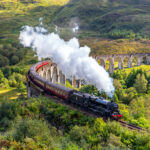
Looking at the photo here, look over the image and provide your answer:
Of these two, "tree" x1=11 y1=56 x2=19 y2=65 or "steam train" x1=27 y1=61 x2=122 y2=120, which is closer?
"steam train" x1=27 y1=61 x2=122 y2=120

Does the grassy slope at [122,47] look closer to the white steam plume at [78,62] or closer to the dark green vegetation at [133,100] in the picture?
the dark green vegetation at [133,100]

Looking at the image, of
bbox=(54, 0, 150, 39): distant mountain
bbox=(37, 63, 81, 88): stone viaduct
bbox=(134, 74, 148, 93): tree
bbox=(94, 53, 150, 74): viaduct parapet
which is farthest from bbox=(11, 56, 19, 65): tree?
bbox=(54, 0, 150, 39): distant mountain

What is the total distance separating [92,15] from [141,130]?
190623 millimetres

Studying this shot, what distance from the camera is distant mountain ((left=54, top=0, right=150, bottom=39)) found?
458 ft

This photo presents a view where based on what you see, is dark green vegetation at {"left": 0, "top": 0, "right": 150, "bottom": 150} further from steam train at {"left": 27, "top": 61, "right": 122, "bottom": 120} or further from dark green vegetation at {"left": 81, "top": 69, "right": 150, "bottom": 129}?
steam train at {"left": 27, "top": 61, "right": 122, "bottom": 120}

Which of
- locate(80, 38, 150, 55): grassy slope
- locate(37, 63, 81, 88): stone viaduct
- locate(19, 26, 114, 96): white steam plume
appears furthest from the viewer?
locate(80, 38, 150, 55): grassy slope

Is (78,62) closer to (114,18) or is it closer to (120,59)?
(120,59)

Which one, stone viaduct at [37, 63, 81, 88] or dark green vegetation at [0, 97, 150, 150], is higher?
dark green vegetation at [0, 97, 150, 150]

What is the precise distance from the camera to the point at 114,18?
551ft

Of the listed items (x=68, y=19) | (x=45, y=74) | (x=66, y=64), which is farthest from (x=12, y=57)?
(x=68, y=19)

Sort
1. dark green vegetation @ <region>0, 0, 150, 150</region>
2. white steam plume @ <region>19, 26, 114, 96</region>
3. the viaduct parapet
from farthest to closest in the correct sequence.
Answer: the viaduct parapet, white steam plume @ <region>19, 26, 114, 96</region>, dark green vegetation @ <region>0, 0, 150, 150</region>

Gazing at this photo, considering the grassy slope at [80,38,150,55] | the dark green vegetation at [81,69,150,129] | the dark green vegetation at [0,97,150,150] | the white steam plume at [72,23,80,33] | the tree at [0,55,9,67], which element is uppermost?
the white steam plume at [72,23,80,33]

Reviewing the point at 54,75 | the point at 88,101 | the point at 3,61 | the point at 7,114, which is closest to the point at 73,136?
the point at 88,101

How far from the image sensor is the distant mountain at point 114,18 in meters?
140
